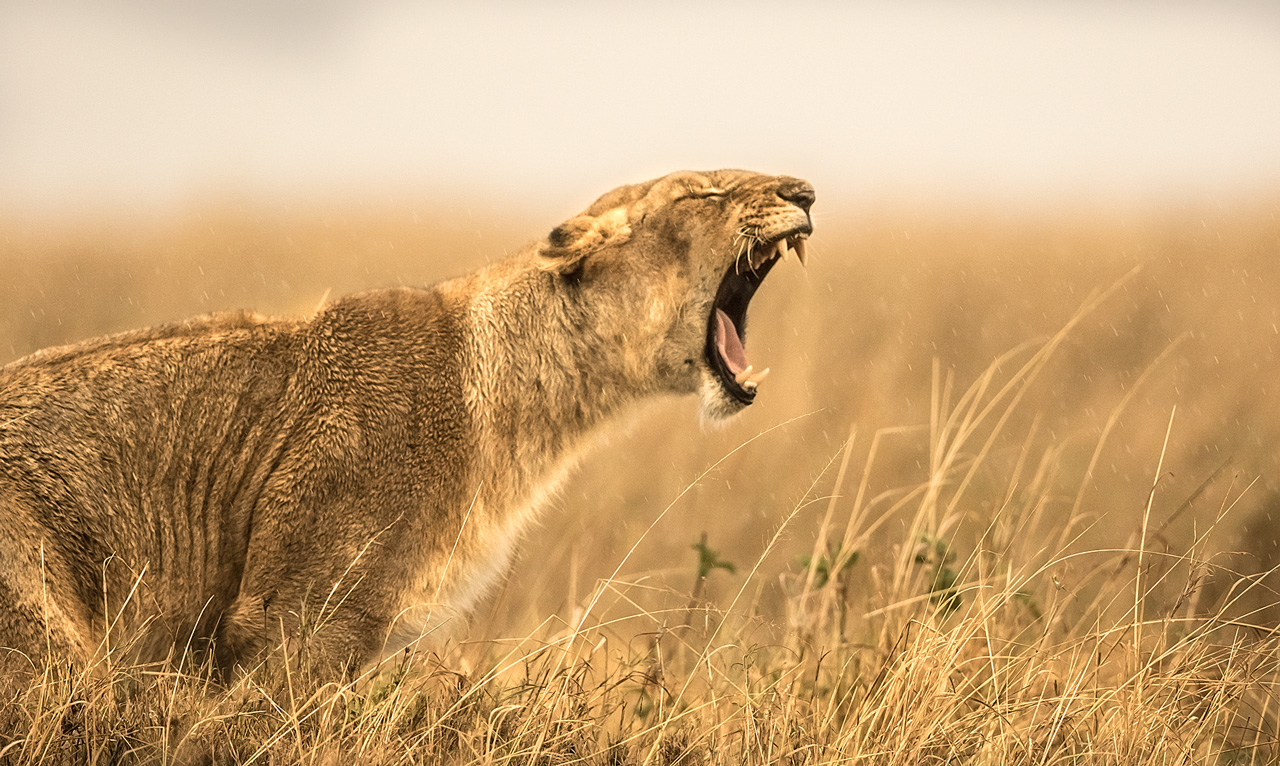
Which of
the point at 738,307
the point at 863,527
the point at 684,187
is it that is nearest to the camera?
the point at 684,187

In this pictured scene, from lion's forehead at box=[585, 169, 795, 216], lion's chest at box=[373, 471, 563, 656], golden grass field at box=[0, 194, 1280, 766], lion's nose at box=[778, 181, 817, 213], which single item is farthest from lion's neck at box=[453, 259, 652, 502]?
lion's nose at box=[778, 181, 817, 213]

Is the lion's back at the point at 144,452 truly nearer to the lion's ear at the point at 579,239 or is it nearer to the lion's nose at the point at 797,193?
the lion's ear at the point at 579,239

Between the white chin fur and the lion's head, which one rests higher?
the lion's head

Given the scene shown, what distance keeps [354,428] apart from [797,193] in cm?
173

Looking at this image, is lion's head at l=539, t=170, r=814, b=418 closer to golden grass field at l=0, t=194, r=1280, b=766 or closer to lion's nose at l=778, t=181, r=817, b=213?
lion's nose at l=778, t=181, r=817, b=213

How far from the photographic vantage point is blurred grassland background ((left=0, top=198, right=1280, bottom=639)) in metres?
7.75

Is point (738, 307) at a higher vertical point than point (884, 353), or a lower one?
higher

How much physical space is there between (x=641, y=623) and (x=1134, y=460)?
438cm

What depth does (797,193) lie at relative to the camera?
13.9ft

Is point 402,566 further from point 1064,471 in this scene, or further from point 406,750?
point 1064,471

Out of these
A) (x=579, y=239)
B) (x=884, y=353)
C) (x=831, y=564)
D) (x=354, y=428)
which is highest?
(x=579, y=239)

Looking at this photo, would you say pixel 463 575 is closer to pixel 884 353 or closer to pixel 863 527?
pixel 863 527

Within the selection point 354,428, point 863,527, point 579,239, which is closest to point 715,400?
point 579,239

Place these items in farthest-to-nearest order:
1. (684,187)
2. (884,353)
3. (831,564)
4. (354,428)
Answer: (884,353), (831,564), (684,187), (354,428)
